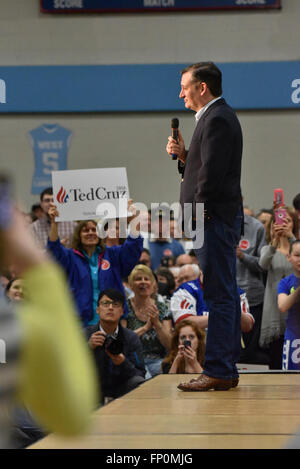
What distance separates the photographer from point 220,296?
9.04 feet

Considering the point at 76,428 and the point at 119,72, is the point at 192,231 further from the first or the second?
the point at 119,72

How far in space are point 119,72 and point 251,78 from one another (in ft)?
4.91

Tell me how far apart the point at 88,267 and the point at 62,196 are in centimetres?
56

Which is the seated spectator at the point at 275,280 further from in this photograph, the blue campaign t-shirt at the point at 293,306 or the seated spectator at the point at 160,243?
the seated spectator at the point at 160,243

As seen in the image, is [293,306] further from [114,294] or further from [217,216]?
[217,216]

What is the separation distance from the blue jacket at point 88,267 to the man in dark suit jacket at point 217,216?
1.26 meters

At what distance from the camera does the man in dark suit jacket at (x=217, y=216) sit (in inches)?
108

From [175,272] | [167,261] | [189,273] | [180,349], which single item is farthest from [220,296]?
[167,261]

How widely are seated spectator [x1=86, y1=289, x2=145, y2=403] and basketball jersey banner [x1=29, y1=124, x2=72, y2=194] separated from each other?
4411 mm

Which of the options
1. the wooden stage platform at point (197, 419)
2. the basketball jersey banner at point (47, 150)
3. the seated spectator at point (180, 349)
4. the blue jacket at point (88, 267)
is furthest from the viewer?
the basketball jersey banner at point (47, 150)

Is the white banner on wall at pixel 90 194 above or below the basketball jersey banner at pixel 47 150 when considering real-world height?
below

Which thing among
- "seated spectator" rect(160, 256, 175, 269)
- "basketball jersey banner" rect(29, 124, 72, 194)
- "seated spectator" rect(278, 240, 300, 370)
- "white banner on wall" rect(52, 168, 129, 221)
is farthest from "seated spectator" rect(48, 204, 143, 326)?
"basketball jersey banner" rect(29, 124, 72, 194)

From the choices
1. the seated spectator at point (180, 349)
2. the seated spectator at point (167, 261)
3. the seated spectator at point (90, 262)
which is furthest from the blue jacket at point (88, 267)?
the seated spectator at point (167, 261)

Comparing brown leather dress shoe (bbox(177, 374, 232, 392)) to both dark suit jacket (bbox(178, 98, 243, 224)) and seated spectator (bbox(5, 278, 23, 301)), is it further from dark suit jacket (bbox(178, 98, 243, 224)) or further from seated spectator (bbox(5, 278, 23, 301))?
seated spectator (bbox(5, 278, 23, 301))
